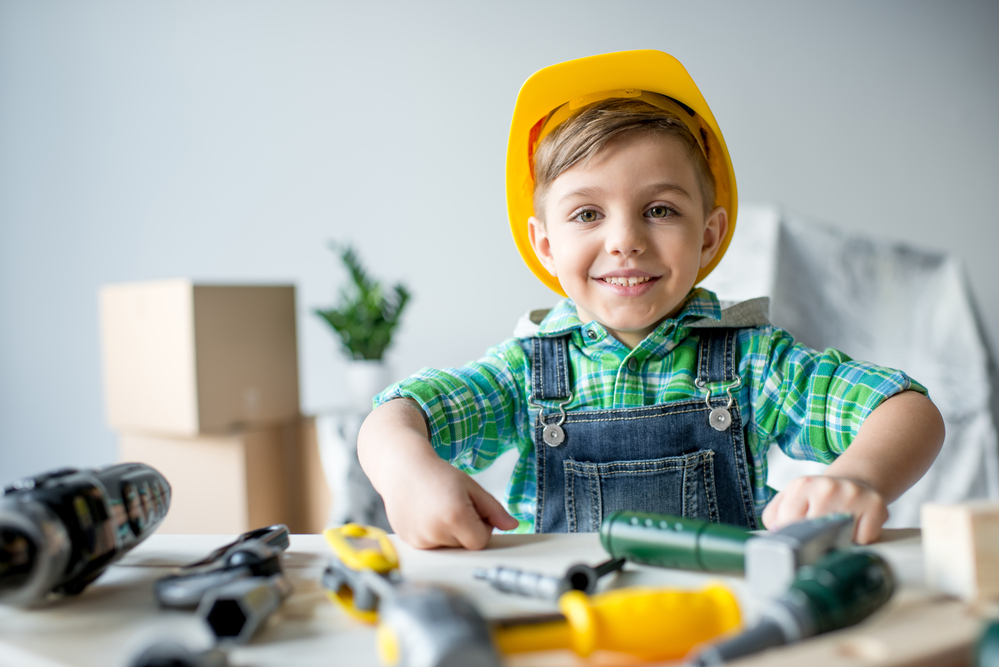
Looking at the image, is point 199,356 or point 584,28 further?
point 584,28

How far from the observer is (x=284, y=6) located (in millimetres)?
2336

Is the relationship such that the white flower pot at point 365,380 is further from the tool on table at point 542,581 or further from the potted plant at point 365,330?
the tool on table at point 542,581

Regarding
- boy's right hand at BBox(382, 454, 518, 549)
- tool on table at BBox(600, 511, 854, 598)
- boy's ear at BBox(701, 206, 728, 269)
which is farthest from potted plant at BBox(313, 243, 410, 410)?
tool on table at BBox(600, 511, 854, 598)

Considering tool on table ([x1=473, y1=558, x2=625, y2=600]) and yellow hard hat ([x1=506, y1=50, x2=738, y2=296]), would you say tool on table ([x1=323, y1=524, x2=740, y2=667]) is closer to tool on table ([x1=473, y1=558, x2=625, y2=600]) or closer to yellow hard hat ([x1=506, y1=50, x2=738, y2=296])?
tool on table ([x1=473, y1=558, x2=625, y2=600])

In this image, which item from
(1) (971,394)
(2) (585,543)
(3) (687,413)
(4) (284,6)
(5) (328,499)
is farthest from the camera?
(4) (284,6)

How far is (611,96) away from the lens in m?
0.84

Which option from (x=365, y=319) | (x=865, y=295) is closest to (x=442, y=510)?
(x=365, y=319)

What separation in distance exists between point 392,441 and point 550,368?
30cm

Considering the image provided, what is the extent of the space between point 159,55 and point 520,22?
124 cm

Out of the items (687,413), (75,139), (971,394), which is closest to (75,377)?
(75,139)

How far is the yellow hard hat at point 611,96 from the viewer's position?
0.82 metres

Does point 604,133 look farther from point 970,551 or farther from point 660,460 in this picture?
point 970,551

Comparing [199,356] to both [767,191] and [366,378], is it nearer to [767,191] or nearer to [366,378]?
[366,378]

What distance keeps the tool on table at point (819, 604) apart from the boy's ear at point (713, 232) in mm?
607
